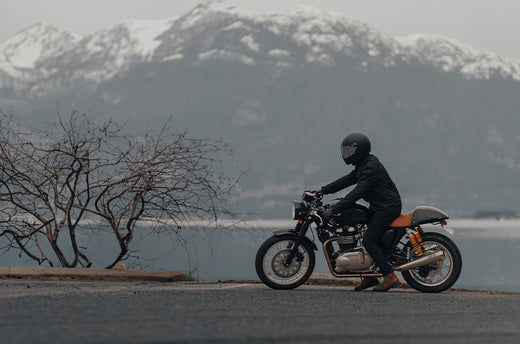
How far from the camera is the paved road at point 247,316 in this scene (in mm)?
5207

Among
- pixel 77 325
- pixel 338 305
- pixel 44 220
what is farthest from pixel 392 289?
pixel 44 220

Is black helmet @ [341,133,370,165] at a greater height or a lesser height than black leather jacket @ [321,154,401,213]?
greater

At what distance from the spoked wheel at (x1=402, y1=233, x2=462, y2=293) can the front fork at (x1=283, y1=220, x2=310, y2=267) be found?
1290 millimetres

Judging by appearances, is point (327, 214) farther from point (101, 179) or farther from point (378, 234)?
point (101, 179)

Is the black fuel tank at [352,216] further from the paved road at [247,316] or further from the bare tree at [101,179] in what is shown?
the bare tree at [101,179]

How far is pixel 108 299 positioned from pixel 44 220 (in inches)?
186

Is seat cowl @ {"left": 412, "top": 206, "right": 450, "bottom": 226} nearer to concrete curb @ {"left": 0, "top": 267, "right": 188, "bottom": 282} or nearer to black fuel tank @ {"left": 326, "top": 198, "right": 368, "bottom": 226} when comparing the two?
black fuel tank @ {"left": 326, "top": 198, "right": 368, "bottom": 226}

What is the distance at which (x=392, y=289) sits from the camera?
9195mm

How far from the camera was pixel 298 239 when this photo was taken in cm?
862

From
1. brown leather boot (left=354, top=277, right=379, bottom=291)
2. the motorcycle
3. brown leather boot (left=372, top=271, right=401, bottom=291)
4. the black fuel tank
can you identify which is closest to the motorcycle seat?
the motorcycle

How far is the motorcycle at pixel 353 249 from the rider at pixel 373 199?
0.12m

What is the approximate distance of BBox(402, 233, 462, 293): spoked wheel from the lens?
8.55 metres

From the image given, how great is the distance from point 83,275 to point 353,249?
3.94 metres

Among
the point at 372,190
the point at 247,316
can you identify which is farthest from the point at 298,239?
the point at 247,316
